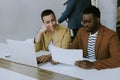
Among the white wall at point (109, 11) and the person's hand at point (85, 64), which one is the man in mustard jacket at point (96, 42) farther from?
the white wall at point (109, 11)

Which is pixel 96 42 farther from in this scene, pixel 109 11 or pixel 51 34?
pixel 109 11

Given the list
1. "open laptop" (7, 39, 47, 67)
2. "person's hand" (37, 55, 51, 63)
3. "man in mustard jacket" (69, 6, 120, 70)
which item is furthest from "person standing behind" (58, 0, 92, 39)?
"open laptop" (7, 39, 47, 67)

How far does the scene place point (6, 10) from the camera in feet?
16.2

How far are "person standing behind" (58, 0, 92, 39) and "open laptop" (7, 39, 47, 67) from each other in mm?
1267

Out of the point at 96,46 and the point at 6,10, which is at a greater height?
the point at 6,10

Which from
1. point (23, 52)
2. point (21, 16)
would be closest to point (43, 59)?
point (23, 52)

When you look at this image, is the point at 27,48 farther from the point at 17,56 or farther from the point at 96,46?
the point at 96,46

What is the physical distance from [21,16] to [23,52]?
3.13 metres

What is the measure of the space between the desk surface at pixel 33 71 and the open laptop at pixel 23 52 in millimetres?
46

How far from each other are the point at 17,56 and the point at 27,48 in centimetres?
21

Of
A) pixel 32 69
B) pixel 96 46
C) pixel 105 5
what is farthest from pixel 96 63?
pixel 105 5

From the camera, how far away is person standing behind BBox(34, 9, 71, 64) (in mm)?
2600

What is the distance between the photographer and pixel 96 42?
228 centimetres

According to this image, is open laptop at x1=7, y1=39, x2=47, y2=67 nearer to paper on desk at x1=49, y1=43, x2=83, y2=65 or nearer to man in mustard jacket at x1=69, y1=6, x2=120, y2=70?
paper on desk at x1=49, y1=43, x2=83, y2=65
